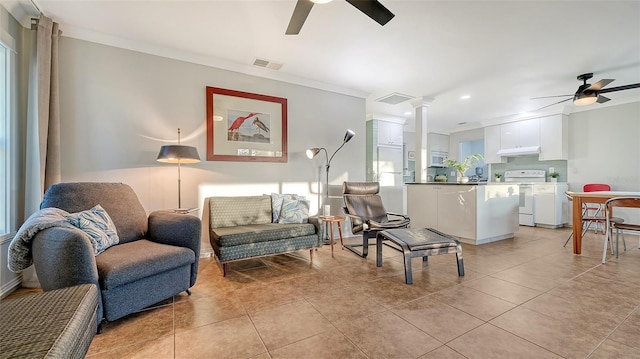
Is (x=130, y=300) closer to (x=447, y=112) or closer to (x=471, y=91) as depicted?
(x=471, y=91)

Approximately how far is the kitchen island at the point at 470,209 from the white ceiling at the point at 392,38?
1.66m

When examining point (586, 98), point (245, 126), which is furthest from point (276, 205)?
point (586, 98)

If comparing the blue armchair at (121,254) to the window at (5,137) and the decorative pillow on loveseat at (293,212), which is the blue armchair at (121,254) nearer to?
the window at (5,137)

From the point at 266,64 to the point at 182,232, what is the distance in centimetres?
242

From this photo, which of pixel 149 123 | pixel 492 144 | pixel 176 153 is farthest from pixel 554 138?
pixel 149 123

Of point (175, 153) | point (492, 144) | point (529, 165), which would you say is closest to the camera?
point (175, 153)

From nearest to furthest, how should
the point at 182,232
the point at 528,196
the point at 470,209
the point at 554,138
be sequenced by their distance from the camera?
the point at 182,232
the point at 470,209
the point at 554,138
the point at 528,196

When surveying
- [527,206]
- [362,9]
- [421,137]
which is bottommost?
[527,206]

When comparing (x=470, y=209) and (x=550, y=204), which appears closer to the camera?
(x=470, y=209)

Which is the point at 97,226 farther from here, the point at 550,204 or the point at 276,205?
the point at 550,204

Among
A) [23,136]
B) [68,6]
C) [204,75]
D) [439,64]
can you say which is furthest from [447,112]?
[23,136]

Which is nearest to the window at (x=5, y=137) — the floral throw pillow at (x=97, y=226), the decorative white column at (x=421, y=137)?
the floral throw pillow at (x=97, y=226)

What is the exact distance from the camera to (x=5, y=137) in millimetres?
2311

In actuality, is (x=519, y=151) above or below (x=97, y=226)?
above
